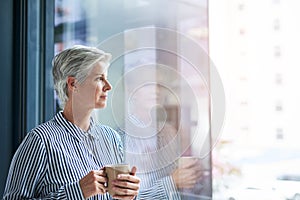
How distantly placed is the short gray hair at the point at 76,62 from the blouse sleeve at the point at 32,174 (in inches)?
7.4

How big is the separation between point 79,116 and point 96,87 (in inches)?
5.3

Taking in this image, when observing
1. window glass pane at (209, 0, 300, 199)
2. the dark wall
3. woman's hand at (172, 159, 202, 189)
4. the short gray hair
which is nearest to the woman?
the short gray hair

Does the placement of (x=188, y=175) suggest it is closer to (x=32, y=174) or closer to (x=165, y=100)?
(x=165, y=100)

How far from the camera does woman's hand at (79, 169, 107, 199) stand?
3.83 feet

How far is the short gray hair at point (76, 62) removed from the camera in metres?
1.22

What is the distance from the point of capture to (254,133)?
1.16m

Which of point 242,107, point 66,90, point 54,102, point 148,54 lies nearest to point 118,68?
point 148,54

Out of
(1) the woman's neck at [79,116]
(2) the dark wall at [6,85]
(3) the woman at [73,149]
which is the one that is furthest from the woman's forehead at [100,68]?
(2) the dark wall at [6,85]

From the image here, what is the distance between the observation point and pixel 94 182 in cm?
117

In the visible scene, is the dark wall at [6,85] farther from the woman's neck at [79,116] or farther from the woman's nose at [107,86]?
the woman's nose at [107,86]

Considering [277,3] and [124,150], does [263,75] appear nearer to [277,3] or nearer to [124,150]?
[277,3]

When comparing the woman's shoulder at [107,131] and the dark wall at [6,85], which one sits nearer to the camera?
the woman's shoulder at [107,131]

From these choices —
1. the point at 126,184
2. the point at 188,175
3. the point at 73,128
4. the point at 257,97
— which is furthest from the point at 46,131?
the point at 257,97

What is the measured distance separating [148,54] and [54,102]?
845 millimetres
